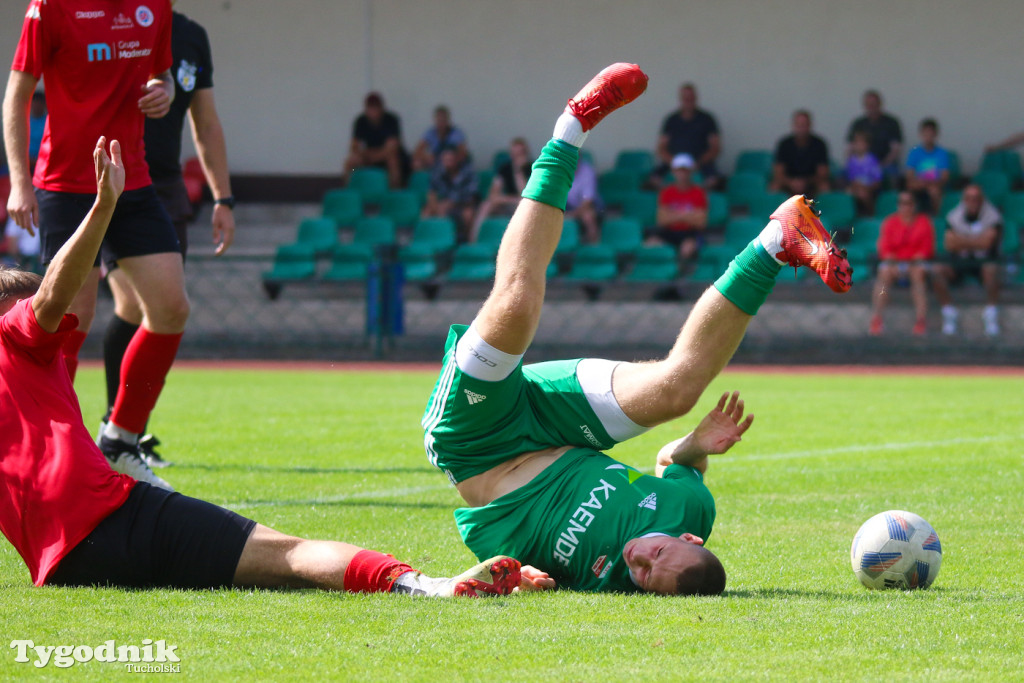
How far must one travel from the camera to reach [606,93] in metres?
4.63

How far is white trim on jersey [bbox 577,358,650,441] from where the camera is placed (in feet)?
14.3

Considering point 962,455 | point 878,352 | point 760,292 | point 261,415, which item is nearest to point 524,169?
point 878,352

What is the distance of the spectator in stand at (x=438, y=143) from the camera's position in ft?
65.5

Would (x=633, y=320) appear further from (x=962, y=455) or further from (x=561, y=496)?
(x=561, y=496)

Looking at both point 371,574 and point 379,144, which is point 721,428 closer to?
point 371,574

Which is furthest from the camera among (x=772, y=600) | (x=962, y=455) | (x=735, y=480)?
(x=962, y=455)

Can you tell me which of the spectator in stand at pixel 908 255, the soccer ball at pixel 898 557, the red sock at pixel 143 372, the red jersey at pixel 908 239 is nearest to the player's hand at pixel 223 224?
the red sock at pixel 143 372

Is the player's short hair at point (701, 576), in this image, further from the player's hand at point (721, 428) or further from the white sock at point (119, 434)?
the white sock at point (119, 434)

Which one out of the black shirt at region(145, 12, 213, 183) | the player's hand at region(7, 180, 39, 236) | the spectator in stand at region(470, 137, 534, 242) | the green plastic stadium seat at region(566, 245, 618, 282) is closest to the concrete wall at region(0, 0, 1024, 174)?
the spectator in stand at region(470, 137, 534, 242)

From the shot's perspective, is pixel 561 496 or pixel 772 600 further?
pixel 561 496

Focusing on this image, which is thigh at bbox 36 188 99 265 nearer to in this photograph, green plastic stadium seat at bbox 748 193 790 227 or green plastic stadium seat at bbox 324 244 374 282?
green plastic stadium seat at bbox 324 244 374 282

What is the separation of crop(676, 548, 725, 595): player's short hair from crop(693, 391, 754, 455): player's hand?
52 cm

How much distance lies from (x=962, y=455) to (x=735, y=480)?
1.72 m

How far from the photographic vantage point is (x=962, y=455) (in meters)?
7.47
